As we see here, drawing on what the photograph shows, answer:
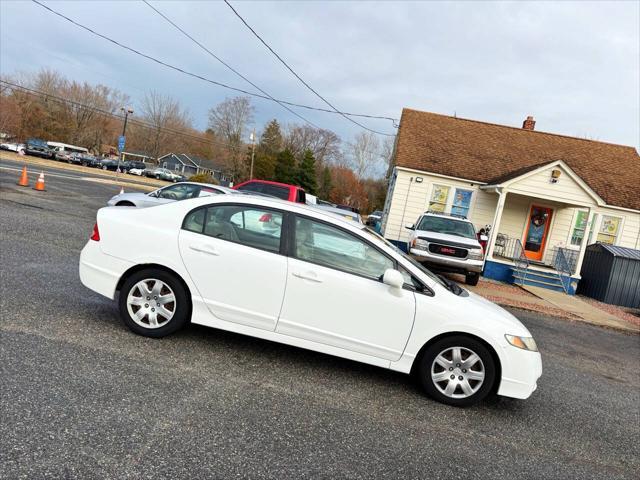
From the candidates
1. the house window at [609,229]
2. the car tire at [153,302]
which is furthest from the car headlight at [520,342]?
the house window at [609,229]

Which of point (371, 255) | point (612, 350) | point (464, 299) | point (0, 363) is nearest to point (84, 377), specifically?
point (0, 363)

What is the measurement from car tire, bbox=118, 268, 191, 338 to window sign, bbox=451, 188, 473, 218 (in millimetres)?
15799

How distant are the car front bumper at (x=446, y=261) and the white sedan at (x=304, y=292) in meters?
7.27

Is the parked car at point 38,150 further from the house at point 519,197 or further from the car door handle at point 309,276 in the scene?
the car door handle at point 309,276

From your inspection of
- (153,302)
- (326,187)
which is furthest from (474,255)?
(326,187)

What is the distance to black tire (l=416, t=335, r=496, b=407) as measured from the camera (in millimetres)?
4062

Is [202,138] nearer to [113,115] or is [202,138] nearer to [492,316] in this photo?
[113,115]

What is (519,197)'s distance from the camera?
18156 mm

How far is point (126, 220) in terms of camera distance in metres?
4.54

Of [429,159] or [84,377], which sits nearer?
[84,377]

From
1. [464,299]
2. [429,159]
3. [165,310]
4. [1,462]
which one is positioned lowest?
[1,462]

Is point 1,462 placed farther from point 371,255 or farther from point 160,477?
point 371,255

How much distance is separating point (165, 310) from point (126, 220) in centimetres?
100

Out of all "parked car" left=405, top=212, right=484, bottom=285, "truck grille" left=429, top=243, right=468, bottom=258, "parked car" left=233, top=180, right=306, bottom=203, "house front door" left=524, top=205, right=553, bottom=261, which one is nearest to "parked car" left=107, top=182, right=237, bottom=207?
"parked car" left=233, top=180, right=306, bottom=203
